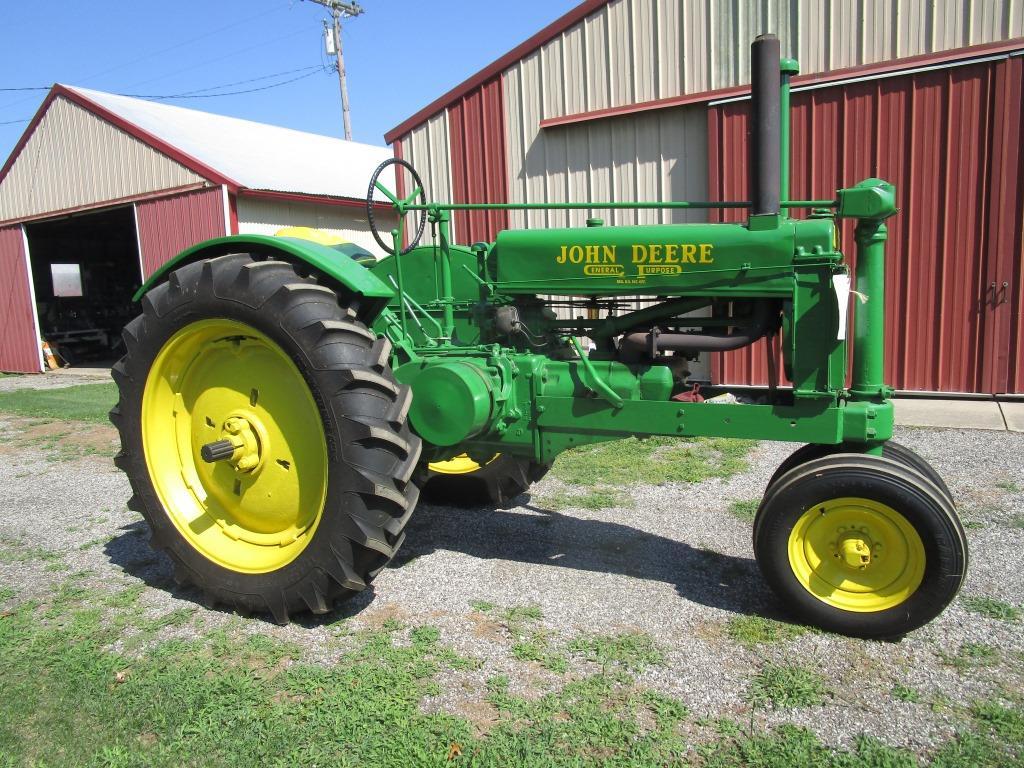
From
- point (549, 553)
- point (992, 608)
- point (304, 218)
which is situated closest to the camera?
point (992, 608)

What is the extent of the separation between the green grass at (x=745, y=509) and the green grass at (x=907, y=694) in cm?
176

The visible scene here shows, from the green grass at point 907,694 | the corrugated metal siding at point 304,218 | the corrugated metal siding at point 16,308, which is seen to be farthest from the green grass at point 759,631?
the corrugated metal siding at point 16,308

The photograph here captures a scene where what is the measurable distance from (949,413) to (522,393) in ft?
16.3

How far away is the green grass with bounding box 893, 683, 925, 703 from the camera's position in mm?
2584

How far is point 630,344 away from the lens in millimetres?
3623

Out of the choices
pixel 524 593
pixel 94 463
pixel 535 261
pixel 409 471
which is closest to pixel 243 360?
pixel 409 471

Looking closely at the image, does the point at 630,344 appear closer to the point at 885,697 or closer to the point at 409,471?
the point at 409,471

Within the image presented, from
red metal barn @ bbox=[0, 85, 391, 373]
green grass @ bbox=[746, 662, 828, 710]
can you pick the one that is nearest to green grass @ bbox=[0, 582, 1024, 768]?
green grass @ bbox=[746, 662, 828, 710]

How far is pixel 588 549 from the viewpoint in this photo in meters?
4.04

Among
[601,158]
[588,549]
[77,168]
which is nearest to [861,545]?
→ [588,549]

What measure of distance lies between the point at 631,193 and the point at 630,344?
5201 mm

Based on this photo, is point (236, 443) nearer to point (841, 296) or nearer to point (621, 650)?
point (621, 650)

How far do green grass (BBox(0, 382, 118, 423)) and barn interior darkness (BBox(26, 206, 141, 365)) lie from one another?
511cm

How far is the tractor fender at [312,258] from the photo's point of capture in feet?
11.1
